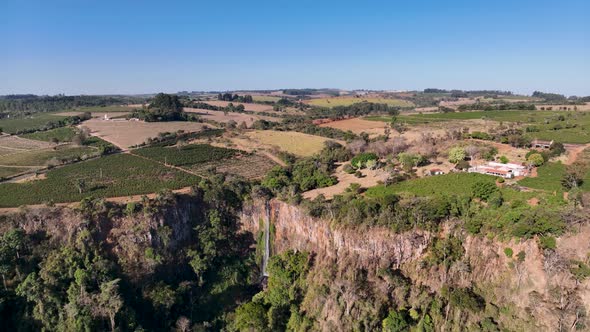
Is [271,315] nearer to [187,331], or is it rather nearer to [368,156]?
[187,331]

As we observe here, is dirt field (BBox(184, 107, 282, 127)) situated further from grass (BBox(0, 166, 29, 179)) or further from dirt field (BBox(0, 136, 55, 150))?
grass (BBox(0, 166, 29, 179))

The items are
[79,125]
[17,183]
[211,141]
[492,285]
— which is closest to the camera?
[492,285]

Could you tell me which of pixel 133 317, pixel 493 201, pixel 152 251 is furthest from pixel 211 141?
pixel 493 201

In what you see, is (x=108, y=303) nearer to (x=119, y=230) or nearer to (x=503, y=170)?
(x=119, y=230)

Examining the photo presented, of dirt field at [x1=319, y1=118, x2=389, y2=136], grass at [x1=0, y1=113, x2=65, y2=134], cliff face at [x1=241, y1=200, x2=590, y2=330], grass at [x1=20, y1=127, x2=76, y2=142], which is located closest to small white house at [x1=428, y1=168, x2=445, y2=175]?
cliff face at [x1=241, y1=200, x2=590, y2=330]

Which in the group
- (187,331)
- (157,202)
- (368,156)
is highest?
(368,156)
